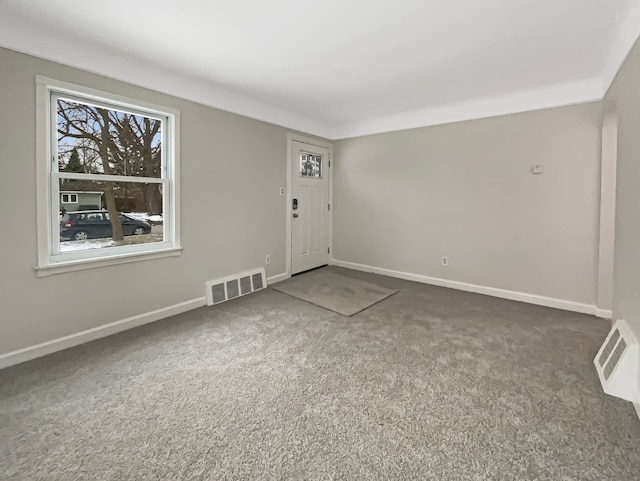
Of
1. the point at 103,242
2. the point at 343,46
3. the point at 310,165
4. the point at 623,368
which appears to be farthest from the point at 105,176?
the point at 623,368

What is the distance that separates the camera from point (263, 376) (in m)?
2.05

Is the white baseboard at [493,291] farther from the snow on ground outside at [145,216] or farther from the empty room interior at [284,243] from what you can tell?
the snow on ground outside at [145,216]

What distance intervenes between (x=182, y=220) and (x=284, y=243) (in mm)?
1554

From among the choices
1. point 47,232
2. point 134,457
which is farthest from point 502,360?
point 47,232

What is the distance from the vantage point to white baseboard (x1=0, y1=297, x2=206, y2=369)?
2195 mm

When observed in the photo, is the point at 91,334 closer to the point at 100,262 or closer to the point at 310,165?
the point at 100,262

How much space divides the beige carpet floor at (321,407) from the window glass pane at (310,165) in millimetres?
2641

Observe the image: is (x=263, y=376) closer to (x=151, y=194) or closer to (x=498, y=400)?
(x=498, y=400)

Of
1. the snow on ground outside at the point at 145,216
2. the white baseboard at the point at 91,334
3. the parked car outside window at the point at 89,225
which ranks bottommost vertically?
the white baseboard at the point at 91,334

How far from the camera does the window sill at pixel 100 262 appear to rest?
232 centimetres

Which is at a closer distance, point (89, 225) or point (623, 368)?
point (623, 368)

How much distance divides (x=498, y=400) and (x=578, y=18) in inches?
98.7

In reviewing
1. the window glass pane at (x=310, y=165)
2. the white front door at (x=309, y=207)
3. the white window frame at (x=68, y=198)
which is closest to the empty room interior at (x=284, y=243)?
the white window frame at (x=68, y=198)

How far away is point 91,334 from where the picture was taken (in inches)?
100
